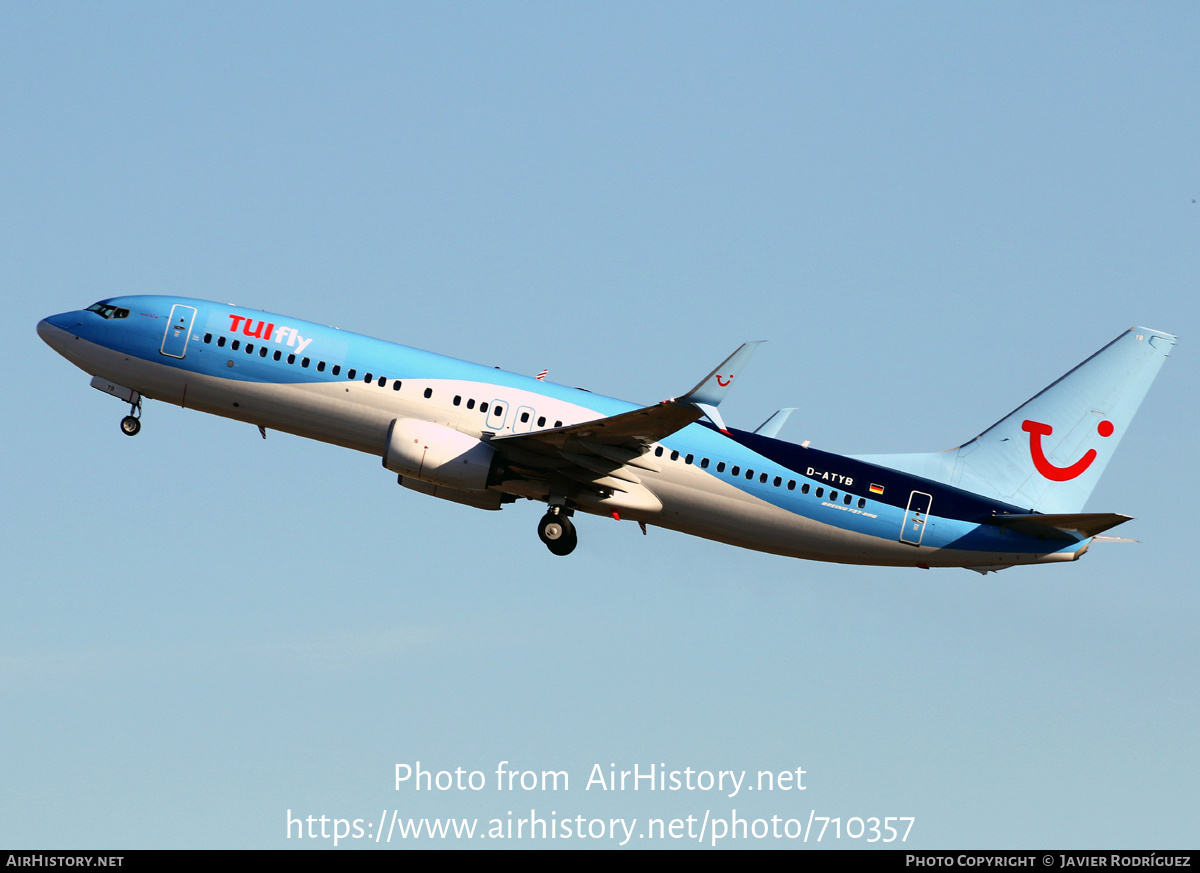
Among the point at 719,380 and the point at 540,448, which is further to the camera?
the point at 540,448

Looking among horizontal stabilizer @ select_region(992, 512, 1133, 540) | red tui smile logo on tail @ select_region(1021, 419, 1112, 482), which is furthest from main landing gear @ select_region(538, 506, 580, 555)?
red tui smile logo on tail @ select_region(1021, 419, 1112, 482)

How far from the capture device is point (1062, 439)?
45438mm

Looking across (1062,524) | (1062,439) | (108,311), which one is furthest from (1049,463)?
(108,311)

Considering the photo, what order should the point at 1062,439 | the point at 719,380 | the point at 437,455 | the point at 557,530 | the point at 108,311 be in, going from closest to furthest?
the point at 719,380
the point at 437,455
the point at 557,530
the point at 108,311
the point at 1062,439

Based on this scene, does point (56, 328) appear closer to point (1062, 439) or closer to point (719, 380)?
A: point (719, 380)

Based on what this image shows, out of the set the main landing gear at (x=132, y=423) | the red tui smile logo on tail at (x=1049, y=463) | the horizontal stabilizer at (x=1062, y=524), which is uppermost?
the red tui smile logo on tail at (x=1049, y=463)

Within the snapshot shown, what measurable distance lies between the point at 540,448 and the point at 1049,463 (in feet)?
57.2

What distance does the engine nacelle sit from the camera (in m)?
40.4

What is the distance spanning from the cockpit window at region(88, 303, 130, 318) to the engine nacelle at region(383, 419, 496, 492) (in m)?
9.85

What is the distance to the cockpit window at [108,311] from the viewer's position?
43.2 m

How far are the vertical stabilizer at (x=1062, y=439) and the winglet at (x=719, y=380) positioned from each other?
418 inches

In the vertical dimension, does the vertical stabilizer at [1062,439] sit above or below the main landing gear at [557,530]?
above

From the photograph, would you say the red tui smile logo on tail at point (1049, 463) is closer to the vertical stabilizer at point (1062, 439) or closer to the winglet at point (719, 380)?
the vertical stabilizer at point (1062, 439)

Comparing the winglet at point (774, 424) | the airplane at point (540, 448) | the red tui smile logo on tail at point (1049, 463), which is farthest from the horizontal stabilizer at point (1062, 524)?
the winglet at point (774, 424)
